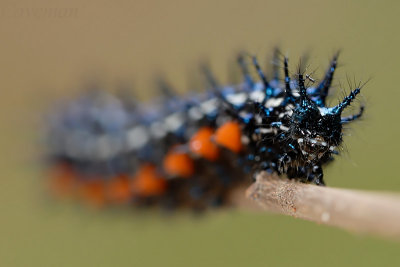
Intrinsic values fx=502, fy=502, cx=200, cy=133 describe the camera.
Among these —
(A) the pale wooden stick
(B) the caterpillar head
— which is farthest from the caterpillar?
(A) the pale wooden stick

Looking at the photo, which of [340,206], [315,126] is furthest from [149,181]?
[340,206]

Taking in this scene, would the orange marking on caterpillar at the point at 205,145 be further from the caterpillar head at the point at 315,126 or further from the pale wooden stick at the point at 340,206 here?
the pale wooden stick at the point at 340,206

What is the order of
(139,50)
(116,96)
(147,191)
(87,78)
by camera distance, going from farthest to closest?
1. (139,50)
2. (87,78)
3. (116,96)
4. (147,191)

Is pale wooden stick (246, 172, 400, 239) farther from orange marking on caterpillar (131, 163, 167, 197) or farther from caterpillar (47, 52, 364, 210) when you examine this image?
orange marking on caterpillar (131, 163, 167, 197)

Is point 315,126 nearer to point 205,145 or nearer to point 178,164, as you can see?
A: point 205,145

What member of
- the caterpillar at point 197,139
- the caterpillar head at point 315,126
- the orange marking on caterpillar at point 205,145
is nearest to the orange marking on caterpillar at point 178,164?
the caterpillar at point 197,139

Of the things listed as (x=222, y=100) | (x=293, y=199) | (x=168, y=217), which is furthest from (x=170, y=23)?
(x=293, y=199)

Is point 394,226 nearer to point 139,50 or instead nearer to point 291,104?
point 291,104
